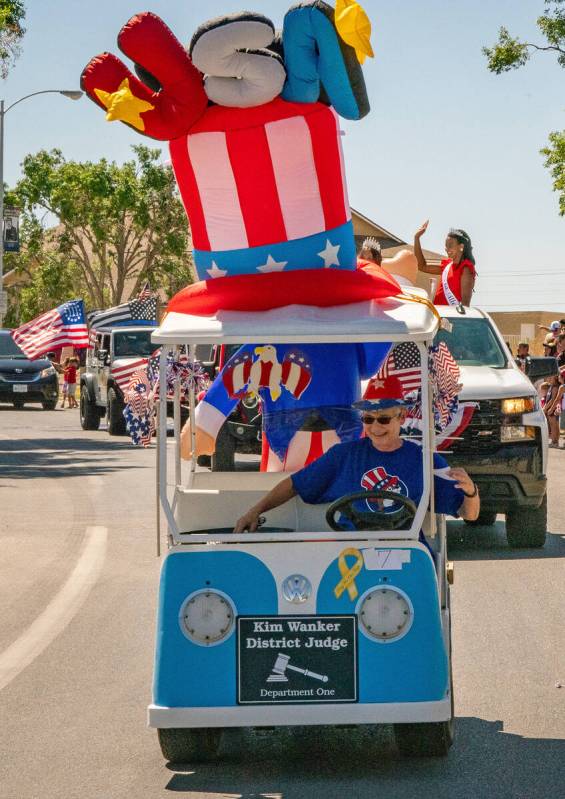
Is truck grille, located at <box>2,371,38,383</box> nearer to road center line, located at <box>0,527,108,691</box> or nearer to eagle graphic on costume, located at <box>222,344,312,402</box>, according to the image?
road center line, located at <box>0,527,108,691</box>

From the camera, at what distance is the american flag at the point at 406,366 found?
287 inches

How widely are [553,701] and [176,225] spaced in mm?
58685

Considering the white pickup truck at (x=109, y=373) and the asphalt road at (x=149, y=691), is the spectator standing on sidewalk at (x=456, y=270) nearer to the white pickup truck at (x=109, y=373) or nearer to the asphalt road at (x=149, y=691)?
the asphalt road at (x=149, y=691)

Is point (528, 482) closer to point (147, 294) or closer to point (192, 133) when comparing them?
point (147, 294)

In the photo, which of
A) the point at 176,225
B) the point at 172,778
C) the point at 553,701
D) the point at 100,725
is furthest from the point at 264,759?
the point at 176,225

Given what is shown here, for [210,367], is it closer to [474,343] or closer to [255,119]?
[474,343]

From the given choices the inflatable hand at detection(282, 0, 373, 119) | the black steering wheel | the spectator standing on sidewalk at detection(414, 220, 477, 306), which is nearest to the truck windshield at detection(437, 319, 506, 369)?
the spectator standing on sidewalk at detection(414, 220, 477, 306)

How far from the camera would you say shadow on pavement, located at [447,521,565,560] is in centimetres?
A: 1238

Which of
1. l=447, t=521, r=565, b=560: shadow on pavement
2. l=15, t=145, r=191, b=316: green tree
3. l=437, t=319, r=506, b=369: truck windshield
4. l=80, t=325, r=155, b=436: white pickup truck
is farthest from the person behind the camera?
l=15, t=145, r=191, b=316: green tree

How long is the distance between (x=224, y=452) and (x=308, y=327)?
9.99m

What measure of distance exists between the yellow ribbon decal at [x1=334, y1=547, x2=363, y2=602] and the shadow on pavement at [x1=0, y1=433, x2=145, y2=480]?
46.3ft

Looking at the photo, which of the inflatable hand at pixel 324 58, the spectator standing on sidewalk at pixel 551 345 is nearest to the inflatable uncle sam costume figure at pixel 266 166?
the inflatable hand at pixel 324 58

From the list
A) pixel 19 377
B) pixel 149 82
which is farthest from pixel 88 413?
pixel 149 82

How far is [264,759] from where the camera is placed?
655cm
